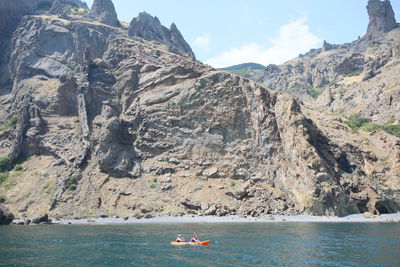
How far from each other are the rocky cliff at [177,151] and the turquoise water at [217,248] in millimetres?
20497

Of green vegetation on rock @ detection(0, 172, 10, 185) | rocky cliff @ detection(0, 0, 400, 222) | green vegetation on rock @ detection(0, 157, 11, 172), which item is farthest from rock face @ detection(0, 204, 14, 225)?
green vegetation on rock @ detection(0, 157, 11, 172)

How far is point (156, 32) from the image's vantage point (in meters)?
168

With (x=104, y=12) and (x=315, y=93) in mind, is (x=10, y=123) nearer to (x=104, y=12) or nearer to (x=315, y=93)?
(x=104, y=12)

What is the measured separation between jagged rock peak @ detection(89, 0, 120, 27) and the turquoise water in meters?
136

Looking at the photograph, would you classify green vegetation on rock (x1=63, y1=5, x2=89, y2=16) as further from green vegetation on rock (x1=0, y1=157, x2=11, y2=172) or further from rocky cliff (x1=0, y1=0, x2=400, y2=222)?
green vegetation on rock (x1=0, y1=157, x2=11, y2=172)

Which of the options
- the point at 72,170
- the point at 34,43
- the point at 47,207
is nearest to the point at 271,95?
the point at 72,170

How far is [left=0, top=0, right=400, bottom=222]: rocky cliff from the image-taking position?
71375mm

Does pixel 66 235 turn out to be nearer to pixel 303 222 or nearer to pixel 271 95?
pixel 303 222

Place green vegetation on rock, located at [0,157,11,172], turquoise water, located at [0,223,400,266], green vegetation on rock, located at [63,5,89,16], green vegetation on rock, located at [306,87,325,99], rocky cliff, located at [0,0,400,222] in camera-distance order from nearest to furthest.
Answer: turquoise water, located at [0,223,400,266] < rocky cliff, located at [0,0,400,222] < green vegetation on rock, located at [0,157,11,172] < green vegetation on rock, located at [63,5,89,16] < green vegetation on rock, located at [306,87,325,99]

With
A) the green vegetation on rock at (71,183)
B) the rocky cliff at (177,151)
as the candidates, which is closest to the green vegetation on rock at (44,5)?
the rocky cliff at (177,151)

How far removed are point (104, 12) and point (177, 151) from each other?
111143 millimetres

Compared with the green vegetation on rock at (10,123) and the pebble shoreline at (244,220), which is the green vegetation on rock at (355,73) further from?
the green vegetation on rock at (10,123)

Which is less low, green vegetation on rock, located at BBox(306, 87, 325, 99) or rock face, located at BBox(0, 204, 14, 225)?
green vegetation on rock, located at BBox(306, 87, 325, 99)

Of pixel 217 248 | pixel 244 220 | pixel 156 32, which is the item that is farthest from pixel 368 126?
pixel 156 32
